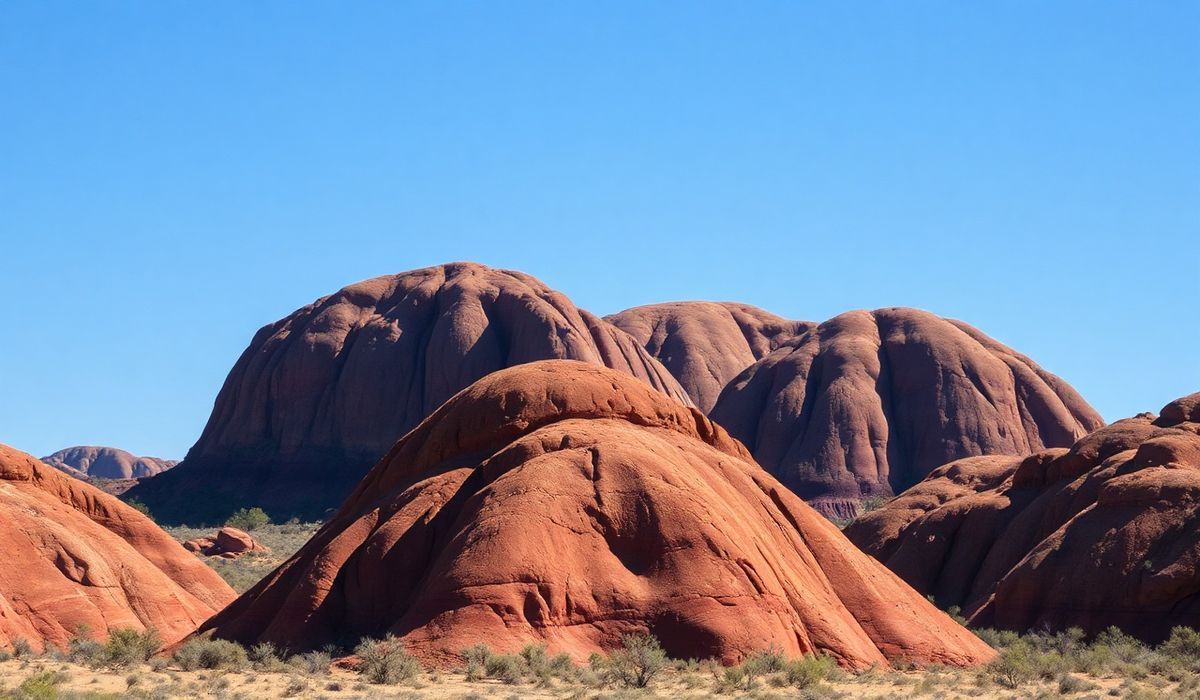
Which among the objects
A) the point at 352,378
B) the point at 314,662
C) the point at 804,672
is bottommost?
the point at 804,672

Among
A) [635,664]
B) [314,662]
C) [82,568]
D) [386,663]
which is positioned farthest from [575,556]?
[82,568]

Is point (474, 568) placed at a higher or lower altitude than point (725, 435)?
lower

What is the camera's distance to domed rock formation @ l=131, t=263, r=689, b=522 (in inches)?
3878

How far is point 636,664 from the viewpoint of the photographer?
24.5m

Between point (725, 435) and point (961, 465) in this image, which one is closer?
point (725, 435)

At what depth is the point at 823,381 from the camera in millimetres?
100438

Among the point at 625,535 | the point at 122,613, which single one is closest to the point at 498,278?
the point at 122,613

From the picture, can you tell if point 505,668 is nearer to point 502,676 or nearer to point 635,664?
point 502,676

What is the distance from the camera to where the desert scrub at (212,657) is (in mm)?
26906

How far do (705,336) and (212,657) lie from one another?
103396mm

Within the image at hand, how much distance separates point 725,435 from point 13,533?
1833 cm

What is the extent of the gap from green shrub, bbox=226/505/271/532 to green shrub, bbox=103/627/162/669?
179 ft

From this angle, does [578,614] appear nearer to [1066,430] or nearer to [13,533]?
[13,533]

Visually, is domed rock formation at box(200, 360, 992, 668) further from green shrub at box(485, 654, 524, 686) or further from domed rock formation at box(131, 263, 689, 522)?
domed rock formation at box(131, 263, 689, 522)
